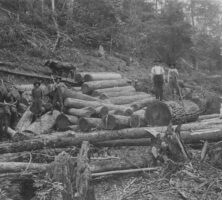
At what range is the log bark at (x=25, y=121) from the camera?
34.8ft

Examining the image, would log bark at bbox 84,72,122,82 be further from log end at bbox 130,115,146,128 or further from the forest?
log end at bbox 130,115,146,128

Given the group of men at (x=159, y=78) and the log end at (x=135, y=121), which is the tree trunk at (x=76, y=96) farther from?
the log end at (x=135, y=121)

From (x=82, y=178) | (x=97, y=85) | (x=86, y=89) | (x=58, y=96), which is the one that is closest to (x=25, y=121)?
(x=58, y=96)

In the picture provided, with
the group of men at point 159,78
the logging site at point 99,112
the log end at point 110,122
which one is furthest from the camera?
the group of men at point 159,78

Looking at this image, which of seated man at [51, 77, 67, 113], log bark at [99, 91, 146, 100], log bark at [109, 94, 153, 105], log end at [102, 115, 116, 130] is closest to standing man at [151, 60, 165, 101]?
log bark at [109, 94, 153, 105]

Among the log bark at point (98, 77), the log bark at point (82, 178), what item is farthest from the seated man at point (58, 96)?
the log bark at point (82, 178)

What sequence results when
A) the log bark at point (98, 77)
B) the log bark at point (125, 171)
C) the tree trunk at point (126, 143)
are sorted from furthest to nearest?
the log bark at point (98, 77) < the tree trunk at point (126, 143) < the log bark at point (125, 171)

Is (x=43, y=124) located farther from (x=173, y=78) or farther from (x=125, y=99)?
(x=173, y=78)

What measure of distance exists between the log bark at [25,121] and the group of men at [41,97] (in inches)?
6.6

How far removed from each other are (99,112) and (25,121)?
2.46 meters

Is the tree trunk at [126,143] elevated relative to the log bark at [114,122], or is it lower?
lower

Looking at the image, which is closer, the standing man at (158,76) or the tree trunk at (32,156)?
the tree trunk at (32,156)

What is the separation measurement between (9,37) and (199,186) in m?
15.2

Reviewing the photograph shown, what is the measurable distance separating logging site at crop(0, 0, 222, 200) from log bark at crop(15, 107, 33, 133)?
32mm
